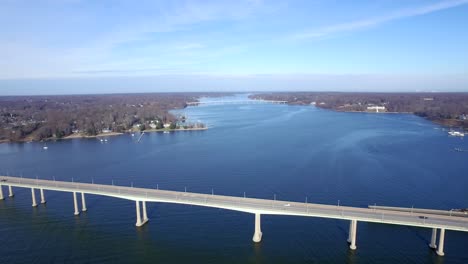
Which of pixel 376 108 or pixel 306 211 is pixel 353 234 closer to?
pixel 306 211

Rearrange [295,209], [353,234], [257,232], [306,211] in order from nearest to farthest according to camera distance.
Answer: [353,234] → [306,211] → [295,209] → [257,232]

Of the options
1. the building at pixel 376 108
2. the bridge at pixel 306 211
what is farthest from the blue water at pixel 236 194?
the building at pixel 376 108

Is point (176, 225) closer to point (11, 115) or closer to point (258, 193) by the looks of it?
point (258, 193)

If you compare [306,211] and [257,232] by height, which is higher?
[306,211]

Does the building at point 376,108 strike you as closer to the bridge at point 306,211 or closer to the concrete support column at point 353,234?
the bridge at point 306,211

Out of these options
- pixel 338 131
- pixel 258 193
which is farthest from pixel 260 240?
pixel 338 131

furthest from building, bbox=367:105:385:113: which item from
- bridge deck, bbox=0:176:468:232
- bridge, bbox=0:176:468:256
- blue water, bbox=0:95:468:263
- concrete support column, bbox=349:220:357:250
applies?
concrete support column, bbox=349:220:357:250

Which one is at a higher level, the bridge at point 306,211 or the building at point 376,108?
the bridge at point 306,211

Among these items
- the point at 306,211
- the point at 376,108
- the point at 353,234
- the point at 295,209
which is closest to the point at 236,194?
the point at 295,209

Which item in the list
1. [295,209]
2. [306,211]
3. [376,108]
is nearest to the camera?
[306,211]
